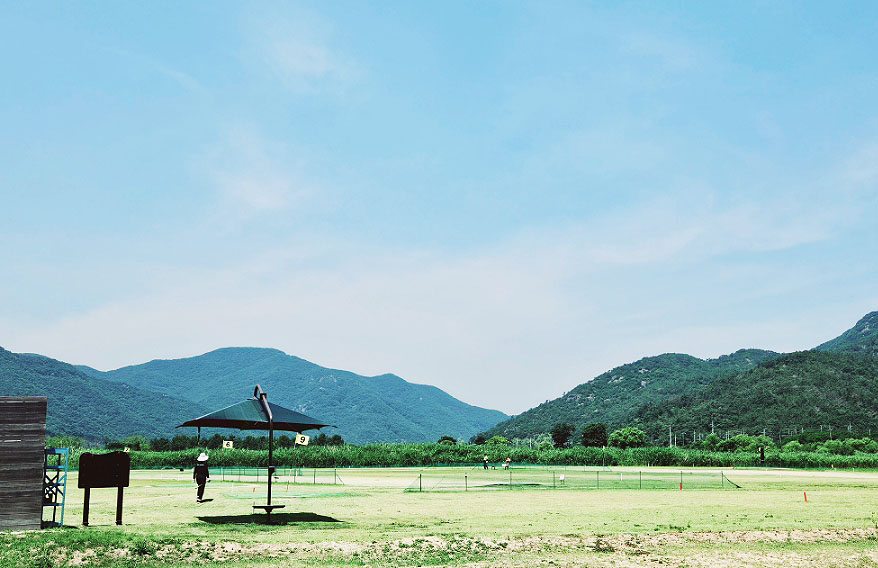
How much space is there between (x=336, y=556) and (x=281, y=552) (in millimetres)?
1376

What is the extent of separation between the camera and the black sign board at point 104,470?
74.7 feet

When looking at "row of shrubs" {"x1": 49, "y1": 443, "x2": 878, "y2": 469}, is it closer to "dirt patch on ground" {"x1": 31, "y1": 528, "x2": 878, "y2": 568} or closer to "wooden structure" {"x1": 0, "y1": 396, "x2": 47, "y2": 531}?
"wooden structure" {"x1": 0, "y1": 396, "x2": 47, "y2": 531}

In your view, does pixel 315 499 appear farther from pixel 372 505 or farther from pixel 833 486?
pixel 833 486

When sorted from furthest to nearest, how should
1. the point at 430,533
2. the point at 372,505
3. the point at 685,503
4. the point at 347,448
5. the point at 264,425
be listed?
the point at 347,448 < the point at 685,503 < the point at 372,505 < the point at 264,425 < the point at 430,533

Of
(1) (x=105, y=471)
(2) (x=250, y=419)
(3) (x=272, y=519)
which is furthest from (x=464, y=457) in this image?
(1) (x=105, y=471)

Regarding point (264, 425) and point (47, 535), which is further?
point (264, 425)

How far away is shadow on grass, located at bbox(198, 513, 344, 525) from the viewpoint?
80.9ft

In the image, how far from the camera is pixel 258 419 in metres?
23.8

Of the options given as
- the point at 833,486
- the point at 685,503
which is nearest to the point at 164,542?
the point at 685,503

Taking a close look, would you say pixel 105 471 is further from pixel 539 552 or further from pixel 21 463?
pixel 539 552

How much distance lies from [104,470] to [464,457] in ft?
306

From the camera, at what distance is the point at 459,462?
112 meters

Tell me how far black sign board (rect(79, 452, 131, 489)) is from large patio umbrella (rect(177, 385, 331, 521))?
2105mm

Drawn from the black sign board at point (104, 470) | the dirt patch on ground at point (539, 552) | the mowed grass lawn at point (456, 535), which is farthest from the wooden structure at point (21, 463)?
the dirt patch on ground at point (539, 552)
